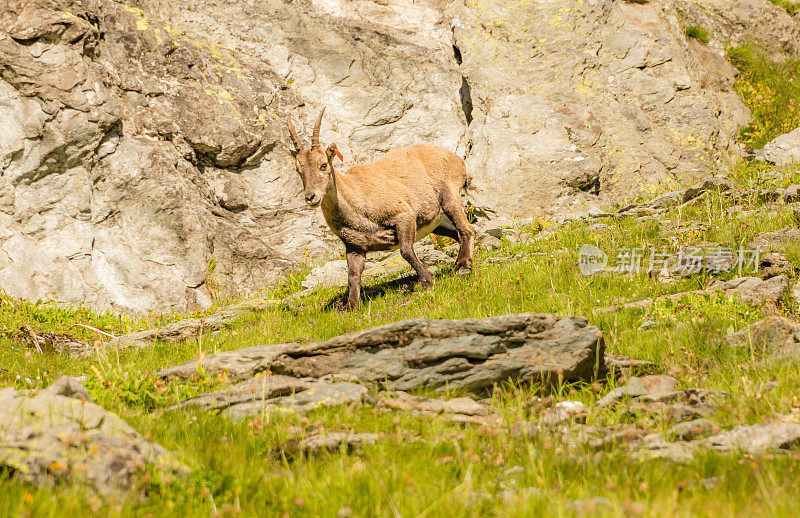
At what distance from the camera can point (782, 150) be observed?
1479 cm

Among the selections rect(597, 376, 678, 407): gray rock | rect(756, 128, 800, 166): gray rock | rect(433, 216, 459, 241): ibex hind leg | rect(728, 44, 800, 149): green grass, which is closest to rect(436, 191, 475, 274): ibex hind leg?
rect(433, 216, 459, 241): ibex hind leg

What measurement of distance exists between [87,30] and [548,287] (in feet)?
36.6

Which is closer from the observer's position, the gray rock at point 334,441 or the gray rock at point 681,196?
the gray rock at point 334,441

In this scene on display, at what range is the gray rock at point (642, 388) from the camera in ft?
16.2

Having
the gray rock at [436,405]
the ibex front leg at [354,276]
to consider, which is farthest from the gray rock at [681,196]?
the gray rock at [436,405]

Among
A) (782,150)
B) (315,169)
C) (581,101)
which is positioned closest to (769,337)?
(315,169)

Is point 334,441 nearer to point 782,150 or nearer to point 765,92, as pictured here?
point 782,150

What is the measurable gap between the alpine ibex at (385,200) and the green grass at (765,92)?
9230 millimetres

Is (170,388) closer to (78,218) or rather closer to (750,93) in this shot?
(78,218)

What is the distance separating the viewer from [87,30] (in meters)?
13.2

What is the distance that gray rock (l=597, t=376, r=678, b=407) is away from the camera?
4945mm

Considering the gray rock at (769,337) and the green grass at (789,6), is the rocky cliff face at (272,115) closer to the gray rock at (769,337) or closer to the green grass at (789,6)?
the green grass at (789,6)

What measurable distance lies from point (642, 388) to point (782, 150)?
1252 centimetres

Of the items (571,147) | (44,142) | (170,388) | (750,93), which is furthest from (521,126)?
(170,388)
